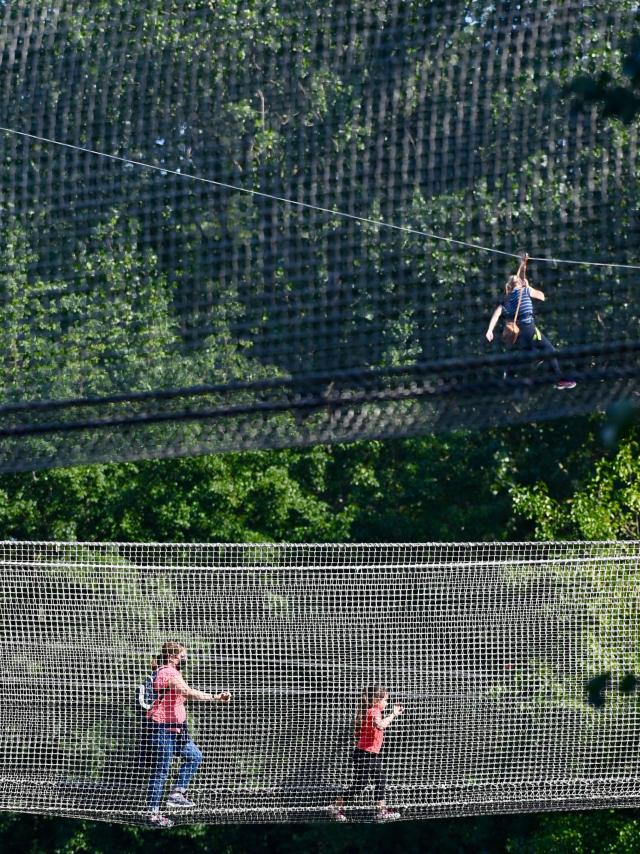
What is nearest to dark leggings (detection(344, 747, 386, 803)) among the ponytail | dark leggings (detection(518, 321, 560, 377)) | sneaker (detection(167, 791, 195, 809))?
sneaker (detection(167, 791, 195, 809))

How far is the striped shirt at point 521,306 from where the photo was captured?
8.14 feet

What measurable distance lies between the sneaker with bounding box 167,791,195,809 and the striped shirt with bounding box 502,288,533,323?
353 cm


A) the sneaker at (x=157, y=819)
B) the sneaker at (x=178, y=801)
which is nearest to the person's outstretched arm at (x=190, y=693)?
the sneaker at (x=178, y=801)

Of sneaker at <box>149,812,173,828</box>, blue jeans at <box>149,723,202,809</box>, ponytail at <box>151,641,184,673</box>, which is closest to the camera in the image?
sneaker at <box>149,812,173,828</box>

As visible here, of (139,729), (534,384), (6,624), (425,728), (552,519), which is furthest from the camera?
(552,519)

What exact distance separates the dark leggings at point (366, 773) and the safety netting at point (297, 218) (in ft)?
11.4

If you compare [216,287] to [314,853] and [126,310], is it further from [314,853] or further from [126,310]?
[314,853]

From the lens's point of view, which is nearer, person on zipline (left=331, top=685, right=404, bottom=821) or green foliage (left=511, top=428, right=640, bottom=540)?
person on zipline (left=331, top=685, right=404, bottom=821)

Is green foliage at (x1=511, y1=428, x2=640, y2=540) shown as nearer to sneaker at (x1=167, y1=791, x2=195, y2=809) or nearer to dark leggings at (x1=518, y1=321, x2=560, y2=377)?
sneaker at (x1=167, y1=791, x2=195, y2=809)

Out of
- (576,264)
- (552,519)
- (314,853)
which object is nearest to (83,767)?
(576,264)

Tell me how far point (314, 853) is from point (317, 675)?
8.84 m

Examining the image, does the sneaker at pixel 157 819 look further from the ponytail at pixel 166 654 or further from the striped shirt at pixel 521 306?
the striped shirt at pixel 521 306

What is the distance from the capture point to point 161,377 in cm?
254

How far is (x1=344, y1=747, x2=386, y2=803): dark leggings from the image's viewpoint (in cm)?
572
